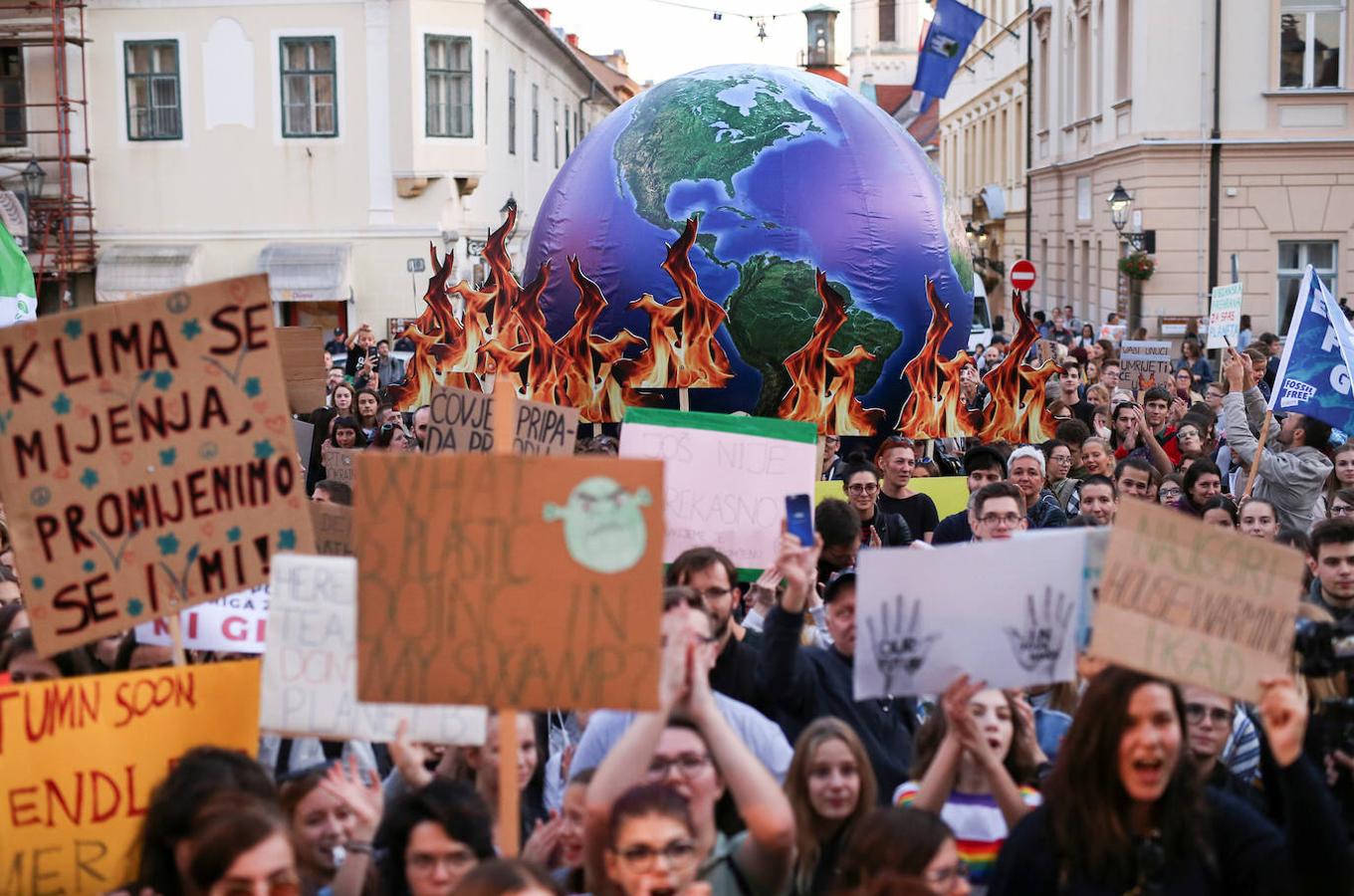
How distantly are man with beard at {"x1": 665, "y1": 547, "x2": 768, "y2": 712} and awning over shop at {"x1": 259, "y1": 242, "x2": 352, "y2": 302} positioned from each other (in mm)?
24282

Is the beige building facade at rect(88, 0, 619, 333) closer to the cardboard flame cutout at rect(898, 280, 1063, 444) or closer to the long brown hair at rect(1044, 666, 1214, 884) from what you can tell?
the cardboard flame cutout at rect(898, 280, 1063, 444)

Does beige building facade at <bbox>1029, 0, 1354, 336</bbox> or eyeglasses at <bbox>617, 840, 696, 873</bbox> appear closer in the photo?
eyeglasses at <bbox>617, 840, 696, 873</bbox>

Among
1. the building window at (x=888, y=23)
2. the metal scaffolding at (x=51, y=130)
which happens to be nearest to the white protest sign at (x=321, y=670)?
the metal scaffolding at (x=51, y=130)

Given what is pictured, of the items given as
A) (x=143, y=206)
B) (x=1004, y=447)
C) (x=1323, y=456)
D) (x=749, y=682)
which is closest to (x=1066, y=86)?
(x=143, y=206)

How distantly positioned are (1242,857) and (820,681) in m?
1.80

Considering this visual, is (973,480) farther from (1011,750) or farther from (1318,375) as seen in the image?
(1011,750)

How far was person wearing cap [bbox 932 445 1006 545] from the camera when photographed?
8711 millimetres

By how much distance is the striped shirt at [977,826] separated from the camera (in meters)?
4.52

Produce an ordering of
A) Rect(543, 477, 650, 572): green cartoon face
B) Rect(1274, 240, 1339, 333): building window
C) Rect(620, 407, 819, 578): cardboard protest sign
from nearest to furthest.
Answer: Rect(543, 477, 650, 572): green cartoon face < Rect(620, 407, 819, 578): cardboard protest sign < Rect(1274, 240, 1339, 333): building window

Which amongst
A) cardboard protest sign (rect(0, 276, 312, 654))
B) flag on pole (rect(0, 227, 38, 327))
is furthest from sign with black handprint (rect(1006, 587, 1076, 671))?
flag on pole (rect(0, 227, 38, 327))

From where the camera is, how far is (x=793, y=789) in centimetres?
462

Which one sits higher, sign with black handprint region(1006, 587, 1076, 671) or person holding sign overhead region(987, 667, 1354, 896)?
sign with black handprint region(1006, 587, 1076, 671)

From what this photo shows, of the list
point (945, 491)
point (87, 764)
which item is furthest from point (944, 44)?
point (87, 764)

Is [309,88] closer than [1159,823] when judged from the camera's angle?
No
